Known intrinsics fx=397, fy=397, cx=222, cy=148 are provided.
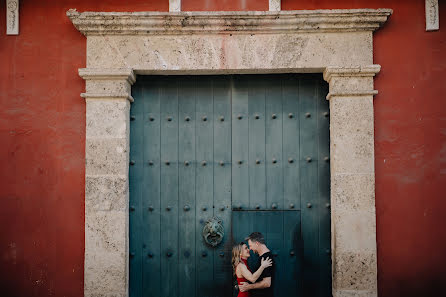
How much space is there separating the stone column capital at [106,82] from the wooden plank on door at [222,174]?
0.77 m

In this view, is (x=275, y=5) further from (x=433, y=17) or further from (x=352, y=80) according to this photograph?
(x=433, y=17)

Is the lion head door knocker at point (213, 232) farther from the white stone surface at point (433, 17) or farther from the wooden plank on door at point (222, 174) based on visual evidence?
the white stone surface at point (433, 17)

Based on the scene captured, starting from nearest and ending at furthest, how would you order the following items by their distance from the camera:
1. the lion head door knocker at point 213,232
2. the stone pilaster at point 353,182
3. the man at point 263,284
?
the man at point 263,284 → the stone pilaster at point 353,182 → the lion head door knocker at point 213,232

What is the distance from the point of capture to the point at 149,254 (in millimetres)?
3363

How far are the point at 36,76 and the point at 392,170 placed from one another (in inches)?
119

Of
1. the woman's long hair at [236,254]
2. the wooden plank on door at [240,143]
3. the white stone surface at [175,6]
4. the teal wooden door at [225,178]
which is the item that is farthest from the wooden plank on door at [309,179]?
the white stone surface at [175,6]

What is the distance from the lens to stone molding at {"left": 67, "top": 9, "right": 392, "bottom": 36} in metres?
3.15

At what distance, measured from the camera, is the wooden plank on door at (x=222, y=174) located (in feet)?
11.0

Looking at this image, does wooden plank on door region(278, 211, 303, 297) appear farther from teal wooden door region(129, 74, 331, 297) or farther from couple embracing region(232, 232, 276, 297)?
couple embracing region(232, 232, 276, 297)

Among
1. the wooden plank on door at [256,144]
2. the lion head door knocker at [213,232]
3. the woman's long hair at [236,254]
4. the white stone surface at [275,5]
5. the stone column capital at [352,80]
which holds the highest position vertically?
the white stone surface at [275,5]

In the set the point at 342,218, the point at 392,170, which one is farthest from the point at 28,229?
the point at 392,170

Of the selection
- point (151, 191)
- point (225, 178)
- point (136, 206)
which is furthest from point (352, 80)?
point (136, 206)

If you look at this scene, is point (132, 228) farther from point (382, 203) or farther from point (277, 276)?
point (382, 203)

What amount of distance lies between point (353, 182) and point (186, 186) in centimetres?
138
